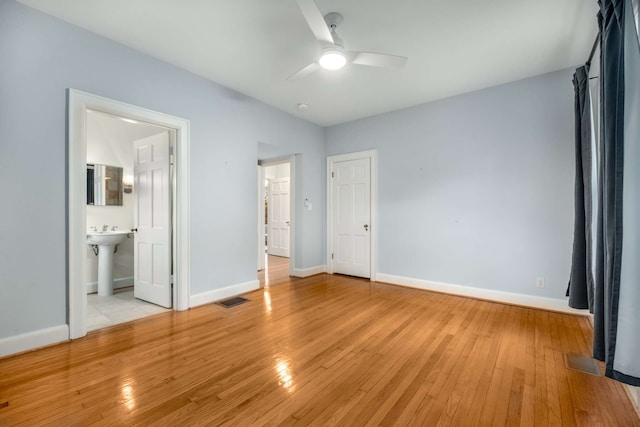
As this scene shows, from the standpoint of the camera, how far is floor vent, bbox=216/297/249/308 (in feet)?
11.5

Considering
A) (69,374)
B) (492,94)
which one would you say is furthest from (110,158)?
(492,94)

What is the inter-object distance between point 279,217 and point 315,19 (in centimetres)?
607

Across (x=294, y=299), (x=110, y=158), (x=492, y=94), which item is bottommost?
(x=294, y=299)

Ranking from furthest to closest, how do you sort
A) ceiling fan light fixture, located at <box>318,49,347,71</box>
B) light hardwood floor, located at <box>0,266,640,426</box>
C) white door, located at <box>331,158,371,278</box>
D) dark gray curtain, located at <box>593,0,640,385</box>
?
white door, located at <box>331,158,371,278</box> < ceiling fan light fixture, located at <box>318,49,347,71</box> < light hardwood floor, located at <box>0,266,640,426</box> < dark gray curtain, located at <box>593,0,640,385</box>

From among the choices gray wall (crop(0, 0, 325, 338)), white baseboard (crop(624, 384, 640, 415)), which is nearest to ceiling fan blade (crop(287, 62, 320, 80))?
gray wall (crop(0, 0, 325, 338))

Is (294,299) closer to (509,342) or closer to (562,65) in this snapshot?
(509,342)

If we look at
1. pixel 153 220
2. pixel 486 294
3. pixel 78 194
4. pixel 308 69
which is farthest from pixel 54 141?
pixel 486 294

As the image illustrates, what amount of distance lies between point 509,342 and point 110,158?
229 inches

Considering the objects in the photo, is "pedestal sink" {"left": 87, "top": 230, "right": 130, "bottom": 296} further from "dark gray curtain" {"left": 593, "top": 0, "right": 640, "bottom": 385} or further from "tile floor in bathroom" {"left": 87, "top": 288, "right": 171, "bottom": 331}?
"dark gray curtain" {"left": 593, "top": 0, "right": 640, "bottom": 385}

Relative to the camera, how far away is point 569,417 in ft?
5.26

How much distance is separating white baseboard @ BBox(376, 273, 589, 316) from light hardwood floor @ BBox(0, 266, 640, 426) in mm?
151

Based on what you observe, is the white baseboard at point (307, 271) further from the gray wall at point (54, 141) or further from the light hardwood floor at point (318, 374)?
the light hardwood floor at point (318, 374)

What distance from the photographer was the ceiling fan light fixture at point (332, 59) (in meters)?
2.30

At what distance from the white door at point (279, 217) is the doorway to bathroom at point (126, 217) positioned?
357 cm
